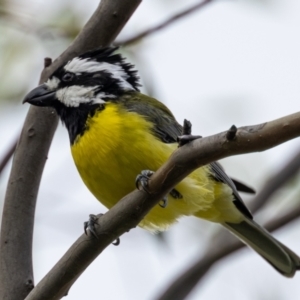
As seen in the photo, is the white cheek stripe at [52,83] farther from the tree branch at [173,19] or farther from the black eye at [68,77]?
the tree branch at [173,19]

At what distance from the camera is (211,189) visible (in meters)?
3.90

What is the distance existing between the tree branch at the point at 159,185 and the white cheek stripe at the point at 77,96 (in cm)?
140

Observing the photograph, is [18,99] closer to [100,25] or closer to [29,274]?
[100,25]

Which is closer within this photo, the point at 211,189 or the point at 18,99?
the point at 211,189

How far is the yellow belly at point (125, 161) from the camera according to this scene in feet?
11.5

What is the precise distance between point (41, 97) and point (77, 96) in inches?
9.0

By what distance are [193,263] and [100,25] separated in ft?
5.23

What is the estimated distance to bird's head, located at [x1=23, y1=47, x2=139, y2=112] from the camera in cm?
396

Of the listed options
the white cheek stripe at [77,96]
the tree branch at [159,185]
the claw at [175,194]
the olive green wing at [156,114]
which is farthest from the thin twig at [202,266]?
the white cheek stripe at [77,96]

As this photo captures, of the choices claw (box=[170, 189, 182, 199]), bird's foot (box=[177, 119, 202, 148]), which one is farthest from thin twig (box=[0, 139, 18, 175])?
bird's foot (box=[177, 119, 202, 148])

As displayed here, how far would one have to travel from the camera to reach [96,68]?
4.14 m

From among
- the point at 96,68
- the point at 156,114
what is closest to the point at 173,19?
the point at 156,114

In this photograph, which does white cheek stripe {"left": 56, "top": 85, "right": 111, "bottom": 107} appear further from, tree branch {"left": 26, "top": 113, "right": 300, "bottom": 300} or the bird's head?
tree branch {"left": 26, "top": 113, "right": 300, "bottom": 300}

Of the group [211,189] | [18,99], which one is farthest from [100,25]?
[18,99]
